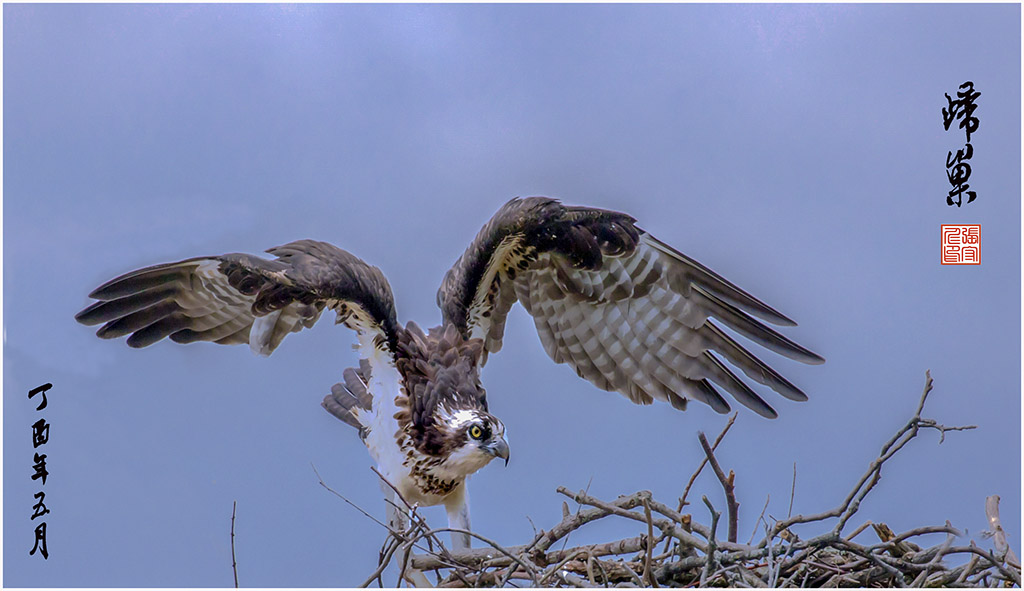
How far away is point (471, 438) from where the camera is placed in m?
3.34

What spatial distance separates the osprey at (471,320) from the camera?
135 inches

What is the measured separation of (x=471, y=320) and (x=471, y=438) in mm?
562

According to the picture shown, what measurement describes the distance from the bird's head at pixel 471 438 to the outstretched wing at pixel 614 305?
44 centimetres

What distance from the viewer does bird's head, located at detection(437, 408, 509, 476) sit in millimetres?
3322

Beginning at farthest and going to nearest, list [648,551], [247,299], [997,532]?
[247,299], [997,532], [648,551]

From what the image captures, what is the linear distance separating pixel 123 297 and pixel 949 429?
113 inches

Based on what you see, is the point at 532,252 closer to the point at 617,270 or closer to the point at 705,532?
the point at 617,270

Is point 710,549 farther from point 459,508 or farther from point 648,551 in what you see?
point 459,508

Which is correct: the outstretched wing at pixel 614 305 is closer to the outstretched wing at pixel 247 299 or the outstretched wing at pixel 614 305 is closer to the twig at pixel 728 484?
the outstretched wing at pixel 247 299

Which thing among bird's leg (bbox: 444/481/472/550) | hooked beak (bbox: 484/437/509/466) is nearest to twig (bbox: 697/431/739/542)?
hooked beak (bbox: 484/437/509/466)

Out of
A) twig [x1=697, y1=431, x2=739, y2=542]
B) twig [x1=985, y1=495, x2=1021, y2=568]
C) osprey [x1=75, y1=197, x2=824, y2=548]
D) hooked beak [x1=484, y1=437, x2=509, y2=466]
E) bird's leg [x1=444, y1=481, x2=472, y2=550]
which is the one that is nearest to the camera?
twig [x1=697, y1=431, x2=739, y2=542]

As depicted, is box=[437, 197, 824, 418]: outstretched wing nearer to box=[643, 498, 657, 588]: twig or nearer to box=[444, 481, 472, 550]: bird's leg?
box=[444, 481, 472, 550]: bird's leg

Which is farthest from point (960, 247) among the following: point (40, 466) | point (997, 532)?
point (40, 466)

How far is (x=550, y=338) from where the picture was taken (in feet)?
13.4
